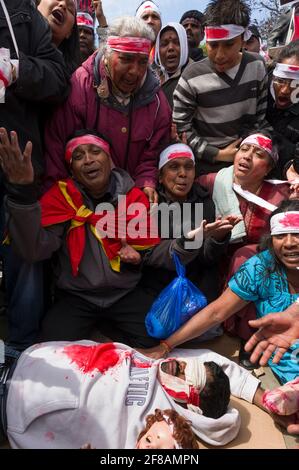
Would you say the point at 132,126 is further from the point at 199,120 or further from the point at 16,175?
the point at 16,175

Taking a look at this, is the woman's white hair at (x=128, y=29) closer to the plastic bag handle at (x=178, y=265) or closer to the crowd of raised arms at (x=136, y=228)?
the crowd of raised arms at (x=136, y=228)

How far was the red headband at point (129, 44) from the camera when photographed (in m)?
2.76

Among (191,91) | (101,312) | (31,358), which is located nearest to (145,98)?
(191,91)

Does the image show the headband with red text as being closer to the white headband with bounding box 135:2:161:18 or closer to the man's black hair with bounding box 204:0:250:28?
the white headband with bounding box 135:2:161:18

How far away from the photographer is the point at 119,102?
2.96 m

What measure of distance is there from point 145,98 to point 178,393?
1.84m

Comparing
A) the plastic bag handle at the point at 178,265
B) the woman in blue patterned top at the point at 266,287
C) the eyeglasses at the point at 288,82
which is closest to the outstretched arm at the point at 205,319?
the woman in blue patterned top at the point at 266,287

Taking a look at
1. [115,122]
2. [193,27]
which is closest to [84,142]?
[115,122]

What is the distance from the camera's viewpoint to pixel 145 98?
303 cm

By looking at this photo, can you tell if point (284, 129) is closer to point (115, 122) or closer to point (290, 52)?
point (290, 52)

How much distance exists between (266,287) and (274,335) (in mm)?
467

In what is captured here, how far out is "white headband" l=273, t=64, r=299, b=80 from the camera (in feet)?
11.0
